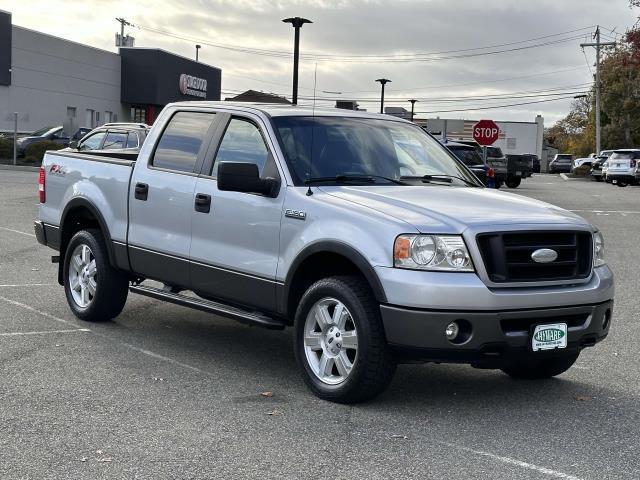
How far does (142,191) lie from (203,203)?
88 centimetres

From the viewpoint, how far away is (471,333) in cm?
540

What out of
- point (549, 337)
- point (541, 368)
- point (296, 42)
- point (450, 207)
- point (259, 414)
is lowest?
point (259, 414)

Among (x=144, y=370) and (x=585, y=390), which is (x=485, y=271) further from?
(x=144, y=370)

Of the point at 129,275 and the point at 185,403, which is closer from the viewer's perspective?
the point at 185,403

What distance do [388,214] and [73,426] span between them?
2.20 meters

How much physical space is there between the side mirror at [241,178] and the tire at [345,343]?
0.79m

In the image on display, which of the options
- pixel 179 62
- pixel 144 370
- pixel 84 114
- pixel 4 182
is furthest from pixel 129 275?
pixel 179 62

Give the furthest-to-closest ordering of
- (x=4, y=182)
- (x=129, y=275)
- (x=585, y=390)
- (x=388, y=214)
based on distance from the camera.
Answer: (x=4, y=182)
(x=129, y=275)
(x=585, y=390)
(x=388, y=214)

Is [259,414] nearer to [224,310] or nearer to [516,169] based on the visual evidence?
[224,310]

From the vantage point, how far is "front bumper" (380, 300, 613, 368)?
17.6 ft

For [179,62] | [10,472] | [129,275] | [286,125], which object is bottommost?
[10,472]

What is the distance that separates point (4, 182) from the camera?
26750mm

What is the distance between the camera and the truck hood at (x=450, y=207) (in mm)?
5537

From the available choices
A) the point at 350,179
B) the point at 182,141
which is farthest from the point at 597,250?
the point at 182,141
